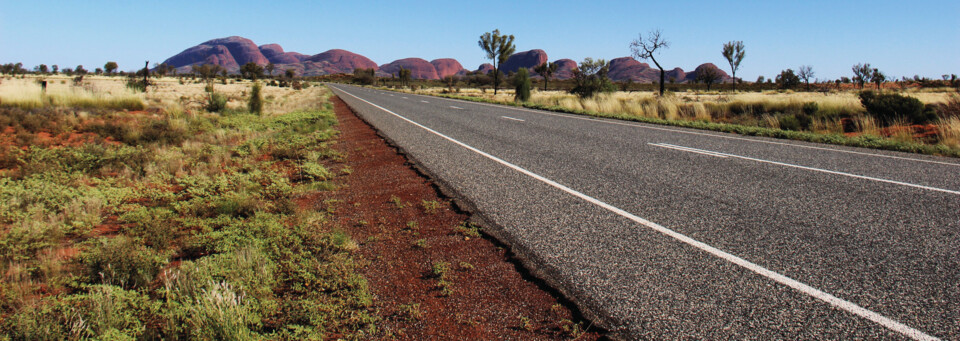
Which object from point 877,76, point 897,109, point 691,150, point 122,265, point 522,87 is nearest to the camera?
point 122,265

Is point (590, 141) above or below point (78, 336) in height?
above

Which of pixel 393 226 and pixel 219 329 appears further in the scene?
pixel 393 226

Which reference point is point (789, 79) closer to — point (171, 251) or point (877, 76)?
point (877, 76)

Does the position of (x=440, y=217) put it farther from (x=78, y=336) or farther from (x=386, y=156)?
(x=386, y=156)

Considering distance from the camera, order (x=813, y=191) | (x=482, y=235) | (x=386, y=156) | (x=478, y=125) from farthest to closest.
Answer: (x=478, y=125) < (x=386, y=156) < (x=813, y=191) < (x=482, y=235)

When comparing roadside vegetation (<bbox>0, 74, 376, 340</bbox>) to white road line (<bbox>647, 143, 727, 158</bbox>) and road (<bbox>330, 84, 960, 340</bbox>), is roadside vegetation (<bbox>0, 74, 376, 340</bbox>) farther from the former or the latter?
white road line (<bbox>647, 143, 727, 158</bbox>)

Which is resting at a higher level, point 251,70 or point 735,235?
point 251,70

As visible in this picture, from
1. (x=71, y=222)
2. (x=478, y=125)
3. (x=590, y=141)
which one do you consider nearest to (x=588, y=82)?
(x=478, y=125)

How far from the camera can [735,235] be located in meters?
3.79

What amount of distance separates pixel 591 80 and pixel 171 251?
2707 cm

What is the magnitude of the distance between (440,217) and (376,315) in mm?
1987

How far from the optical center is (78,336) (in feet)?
8.01

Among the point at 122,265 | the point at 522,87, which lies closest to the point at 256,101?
the point at 522,87

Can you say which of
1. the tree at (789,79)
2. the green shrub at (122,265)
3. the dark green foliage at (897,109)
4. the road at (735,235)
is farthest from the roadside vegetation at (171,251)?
the tree at (789,79)
